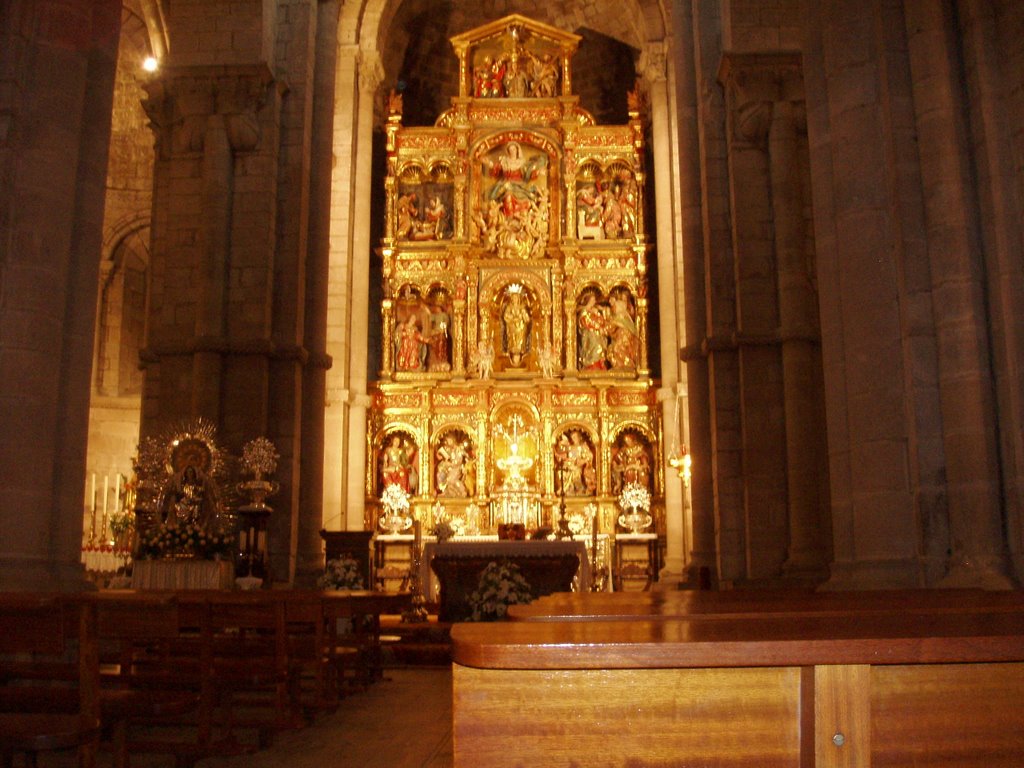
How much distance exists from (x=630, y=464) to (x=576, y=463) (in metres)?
1.05

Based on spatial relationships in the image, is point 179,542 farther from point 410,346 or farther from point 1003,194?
point 410,346

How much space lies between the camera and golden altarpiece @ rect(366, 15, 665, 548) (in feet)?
67.9

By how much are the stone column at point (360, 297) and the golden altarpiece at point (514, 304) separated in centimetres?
41

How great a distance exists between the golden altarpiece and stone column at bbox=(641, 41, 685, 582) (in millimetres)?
511

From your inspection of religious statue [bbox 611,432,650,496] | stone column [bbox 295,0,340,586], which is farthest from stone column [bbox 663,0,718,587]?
religious statue [bbox 611,432,650,496]

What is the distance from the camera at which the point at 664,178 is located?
2119 centimetres

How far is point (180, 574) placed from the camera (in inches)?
429

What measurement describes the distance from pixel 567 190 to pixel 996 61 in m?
15.8

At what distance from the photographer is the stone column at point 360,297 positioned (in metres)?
20.2

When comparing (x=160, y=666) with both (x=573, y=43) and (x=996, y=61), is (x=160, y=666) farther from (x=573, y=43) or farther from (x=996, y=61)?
(x=573, y=43)

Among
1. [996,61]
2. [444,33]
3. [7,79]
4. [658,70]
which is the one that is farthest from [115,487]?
[996,61]

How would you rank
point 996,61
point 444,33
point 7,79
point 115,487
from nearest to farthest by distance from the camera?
1. point 996,61
2. point 7,79
3. point 115,487
4. point 444,33

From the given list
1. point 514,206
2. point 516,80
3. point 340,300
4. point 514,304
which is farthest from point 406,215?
point 516,80

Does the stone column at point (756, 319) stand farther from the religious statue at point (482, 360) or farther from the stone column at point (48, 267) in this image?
the religious statue at point (482, 360)
